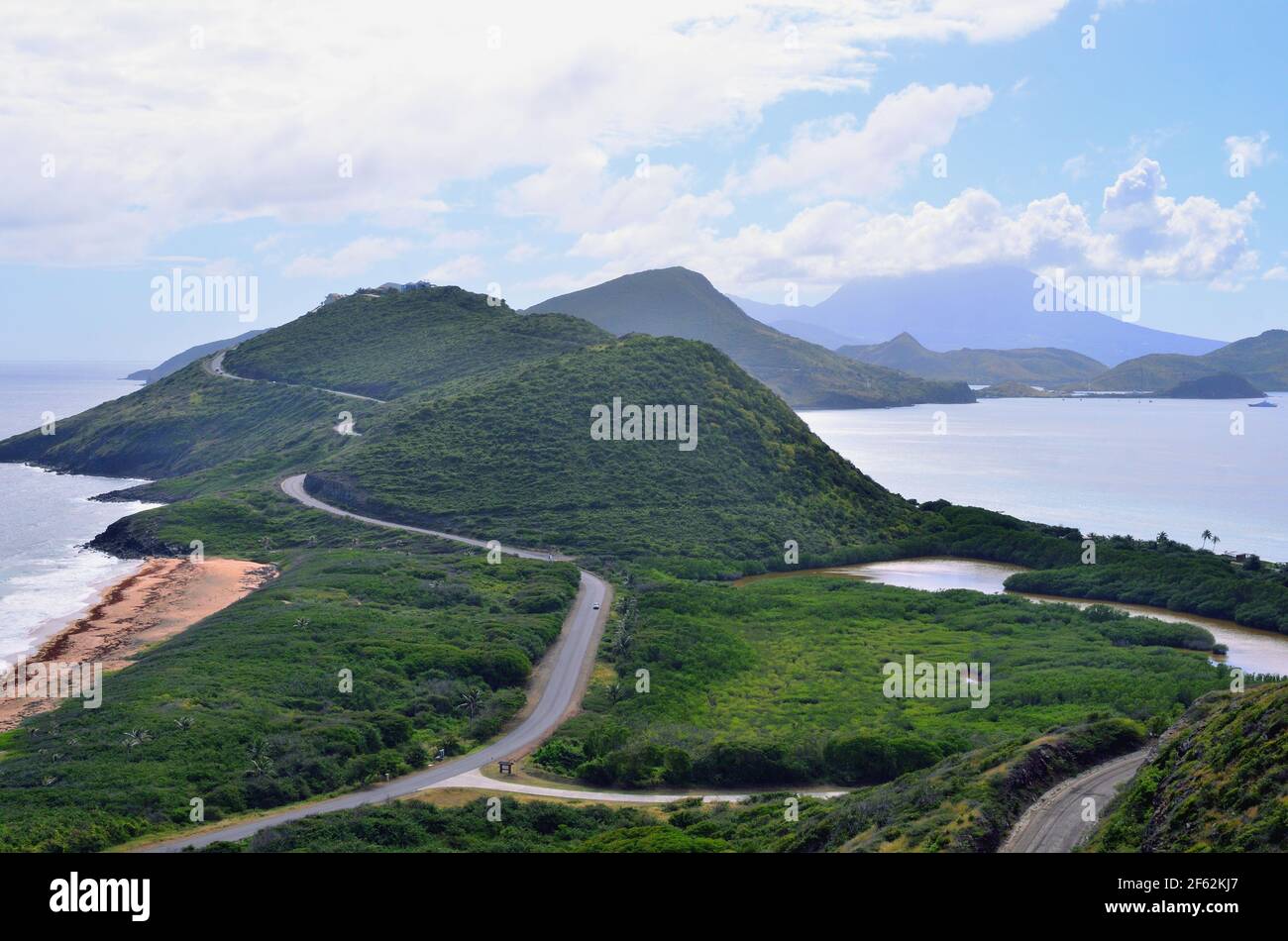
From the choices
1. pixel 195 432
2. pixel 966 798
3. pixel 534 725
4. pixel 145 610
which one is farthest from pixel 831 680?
pixel 195 432

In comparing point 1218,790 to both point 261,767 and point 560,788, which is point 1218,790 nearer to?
point 560,788

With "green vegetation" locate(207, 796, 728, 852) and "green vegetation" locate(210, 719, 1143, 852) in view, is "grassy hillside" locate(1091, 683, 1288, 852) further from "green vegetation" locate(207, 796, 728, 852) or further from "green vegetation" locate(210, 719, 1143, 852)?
"green vegetation" locate(207, 796, 728, 852)

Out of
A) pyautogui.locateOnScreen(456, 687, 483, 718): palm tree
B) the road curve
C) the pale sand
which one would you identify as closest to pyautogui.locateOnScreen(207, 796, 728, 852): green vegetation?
the road curve

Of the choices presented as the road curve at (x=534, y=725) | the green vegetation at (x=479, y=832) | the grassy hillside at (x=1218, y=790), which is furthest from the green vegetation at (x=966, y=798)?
the road curve at (x=534, y=725)

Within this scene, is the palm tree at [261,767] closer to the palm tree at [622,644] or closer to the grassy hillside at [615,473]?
the palm tree at [622,644]

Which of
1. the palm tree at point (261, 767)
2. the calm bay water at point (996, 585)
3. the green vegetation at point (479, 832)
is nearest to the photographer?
the green vegetation at point (479, 832)
